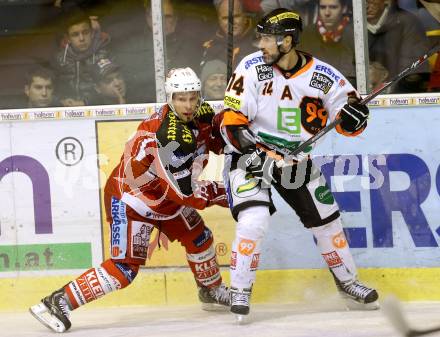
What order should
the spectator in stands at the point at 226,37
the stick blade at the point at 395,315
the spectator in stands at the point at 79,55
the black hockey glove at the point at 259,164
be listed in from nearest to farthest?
the stick blade at the point at 395,315 < the black hockey glove at the point at 259,164 < the spectator in stands at the point at 226,37 < the spectator in stands at the point at 79,55

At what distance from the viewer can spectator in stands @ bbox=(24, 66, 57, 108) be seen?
222 inches

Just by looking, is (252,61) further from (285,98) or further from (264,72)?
(285,98)

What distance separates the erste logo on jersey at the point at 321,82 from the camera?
16.1 ft

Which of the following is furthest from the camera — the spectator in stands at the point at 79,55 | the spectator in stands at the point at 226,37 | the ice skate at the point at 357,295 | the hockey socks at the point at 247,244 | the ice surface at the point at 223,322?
the spectator in stands at the point at 79,55

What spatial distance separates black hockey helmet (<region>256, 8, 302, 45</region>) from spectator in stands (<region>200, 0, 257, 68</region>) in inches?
25.2

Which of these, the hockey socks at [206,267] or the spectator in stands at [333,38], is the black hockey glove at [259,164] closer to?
the hockey socks at [206,267]

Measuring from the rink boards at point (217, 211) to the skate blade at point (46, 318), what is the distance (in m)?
0.61

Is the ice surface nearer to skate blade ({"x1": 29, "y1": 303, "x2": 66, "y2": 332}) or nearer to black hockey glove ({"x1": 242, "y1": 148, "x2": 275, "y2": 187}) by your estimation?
skate blade ({"x1": 29, "y1": 303, "x2": 66, "y2": 332})

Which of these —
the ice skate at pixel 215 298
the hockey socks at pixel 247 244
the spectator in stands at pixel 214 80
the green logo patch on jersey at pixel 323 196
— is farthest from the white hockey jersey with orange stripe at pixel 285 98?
the ice skate at pixel 215 298

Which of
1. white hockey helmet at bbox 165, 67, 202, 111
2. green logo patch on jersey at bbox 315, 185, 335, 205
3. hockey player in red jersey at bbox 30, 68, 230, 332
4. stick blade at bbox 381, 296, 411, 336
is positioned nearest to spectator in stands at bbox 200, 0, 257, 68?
hockey player in red jersey at bbox 30, 68, 230, 332

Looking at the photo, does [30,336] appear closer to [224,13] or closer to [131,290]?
[131,290]

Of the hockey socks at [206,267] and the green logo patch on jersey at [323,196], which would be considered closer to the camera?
the green logo patch on jersey at [323,196]

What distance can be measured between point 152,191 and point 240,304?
625 millimetres

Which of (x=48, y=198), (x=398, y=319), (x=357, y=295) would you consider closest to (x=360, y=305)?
(x=357, y=295)
